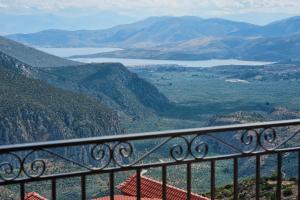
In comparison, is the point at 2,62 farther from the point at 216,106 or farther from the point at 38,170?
the point at 38,170

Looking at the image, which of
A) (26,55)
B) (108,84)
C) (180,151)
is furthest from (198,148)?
(26,55)

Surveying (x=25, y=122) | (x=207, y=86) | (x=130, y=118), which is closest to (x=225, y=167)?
(x=25, y=122)

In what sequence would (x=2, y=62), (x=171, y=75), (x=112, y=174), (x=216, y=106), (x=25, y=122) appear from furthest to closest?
(x=171, y=75) < (x=216, y=106) < (x=2, y=62) < (x=25, y=122) < (x=112, y=174)

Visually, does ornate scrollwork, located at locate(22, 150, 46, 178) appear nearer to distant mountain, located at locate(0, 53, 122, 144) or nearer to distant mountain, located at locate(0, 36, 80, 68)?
distant mountain, located at locate(0, 53, 122, 144)

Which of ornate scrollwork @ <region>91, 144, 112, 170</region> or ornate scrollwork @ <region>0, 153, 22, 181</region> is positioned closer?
ornate scrollwork @ <region>0, 153, 22, 181</region>

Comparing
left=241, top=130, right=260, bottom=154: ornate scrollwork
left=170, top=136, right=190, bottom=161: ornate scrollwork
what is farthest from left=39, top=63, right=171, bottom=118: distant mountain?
left=170, top=136, right=190, bottom=161: ornate scrollwork
